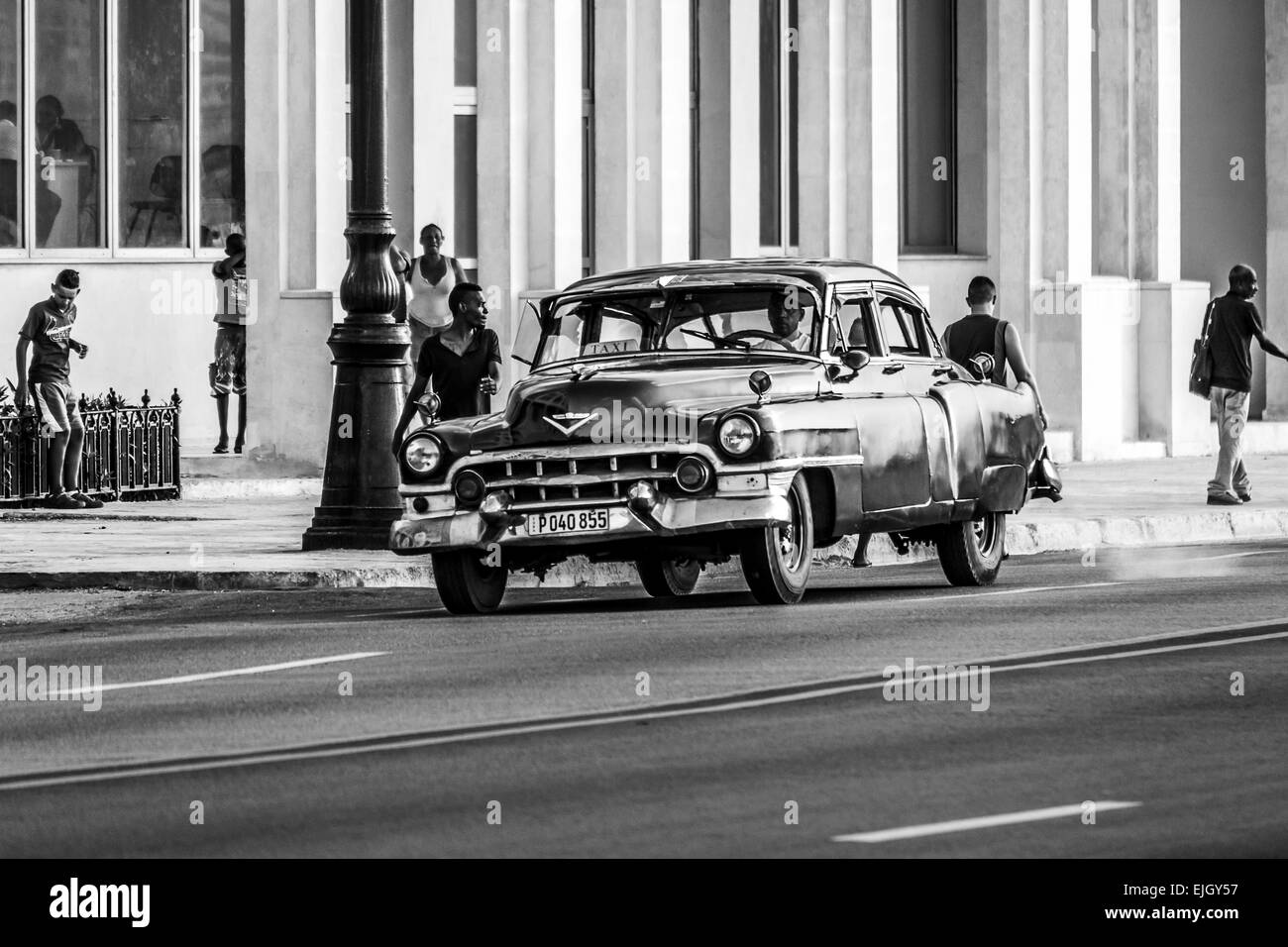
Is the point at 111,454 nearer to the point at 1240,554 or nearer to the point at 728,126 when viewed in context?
the point at 728,126

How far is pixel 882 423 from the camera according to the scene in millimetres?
15211

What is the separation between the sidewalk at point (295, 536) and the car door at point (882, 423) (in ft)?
9.27

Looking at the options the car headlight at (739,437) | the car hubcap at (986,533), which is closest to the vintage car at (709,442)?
the car headlight at (739,437)

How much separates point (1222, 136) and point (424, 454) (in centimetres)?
2106

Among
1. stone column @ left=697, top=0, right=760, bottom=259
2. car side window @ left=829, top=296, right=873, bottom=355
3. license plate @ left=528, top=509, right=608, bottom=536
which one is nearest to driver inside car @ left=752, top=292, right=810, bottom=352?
car side window @ left=829, top=296, right=873, bottom=355

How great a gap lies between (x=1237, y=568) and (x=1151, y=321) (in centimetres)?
1287

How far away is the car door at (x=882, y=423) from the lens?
49.4 ft

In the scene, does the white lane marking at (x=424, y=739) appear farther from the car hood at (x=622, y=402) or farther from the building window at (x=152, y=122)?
the building window at (x=152, y=122)

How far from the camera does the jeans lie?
22.5m

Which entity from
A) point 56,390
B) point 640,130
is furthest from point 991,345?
point 640,130

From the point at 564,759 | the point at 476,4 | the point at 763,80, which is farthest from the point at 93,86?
the point at 564,759

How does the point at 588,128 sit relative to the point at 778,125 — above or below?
below

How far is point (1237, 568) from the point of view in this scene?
1733 centimetres
